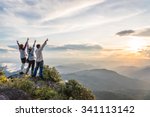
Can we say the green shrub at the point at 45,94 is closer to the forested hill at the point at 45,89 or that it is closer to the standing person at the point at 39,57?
the forested hill at the point at 45,89

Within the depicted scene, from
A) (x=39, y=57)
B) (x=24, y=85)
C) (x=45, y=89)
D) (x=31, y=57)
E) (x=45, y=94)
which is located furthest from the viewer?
(x=31, y=57)

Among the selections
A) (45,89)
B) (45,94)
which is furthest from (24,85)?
(45,94)

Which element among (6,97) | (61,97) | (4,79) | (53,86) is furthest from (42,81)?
(6,97)

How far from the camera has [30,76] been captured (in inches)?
1439

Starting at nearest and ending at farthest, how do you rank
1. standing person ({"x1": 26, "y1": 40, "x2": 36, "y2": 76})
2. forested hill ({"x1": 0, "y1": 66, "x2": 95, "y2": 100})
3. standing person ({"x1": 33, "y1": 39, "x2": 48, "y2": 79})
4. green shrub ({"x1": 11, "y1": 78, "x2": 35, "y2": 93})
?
forested hill ({"x1": 0, "y1": 66, "x2": 95, "y2": 100}) < green shrub ({"x1": 11, "y1": 78, "x2": 35, "y2": 93}) < standing person ({"x1": 33, "y1": 39, "x2": 48, "y2": 79}) < standing person ({"x1": 26, "y1": 40, "x2": 36, "y2": 76})

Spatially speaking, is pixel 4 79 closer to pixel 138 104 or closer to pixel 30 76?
pixel 30 76

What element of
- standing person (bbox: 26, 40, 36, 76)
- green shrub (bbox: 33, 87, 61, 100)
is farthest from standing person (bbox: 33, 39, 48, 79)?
green shrub (bbox: 33, 87, 61, 100)

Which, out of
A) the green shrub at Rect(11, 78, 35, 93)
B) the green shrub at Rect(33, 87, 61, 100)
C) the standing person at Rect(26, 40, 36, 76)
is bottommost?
the green shrub at Rect(33, 87, 61, 100)

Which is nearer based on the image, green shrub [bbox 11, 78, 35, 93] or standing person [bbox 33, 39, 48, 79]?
green shrub [bbox 11, 78, 35, 93]

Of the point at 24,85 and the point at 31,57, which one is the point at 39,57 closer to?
the point at 31,57

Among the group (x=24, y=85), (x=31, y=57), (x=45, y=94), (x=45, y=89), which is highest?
(x=31, y=57)

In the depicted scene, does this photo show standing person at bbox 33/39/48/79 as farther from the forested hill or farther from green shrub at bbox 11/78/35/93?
green shrub at bbox 11/78/35/93

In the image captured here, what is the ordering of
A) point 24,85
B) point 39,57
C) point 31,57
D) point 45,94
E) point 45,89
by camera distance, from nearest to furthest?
point 45,94
point 45,89
point 24,85
point 39,57
point 31,57

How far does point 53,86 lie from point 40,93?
5.65m
